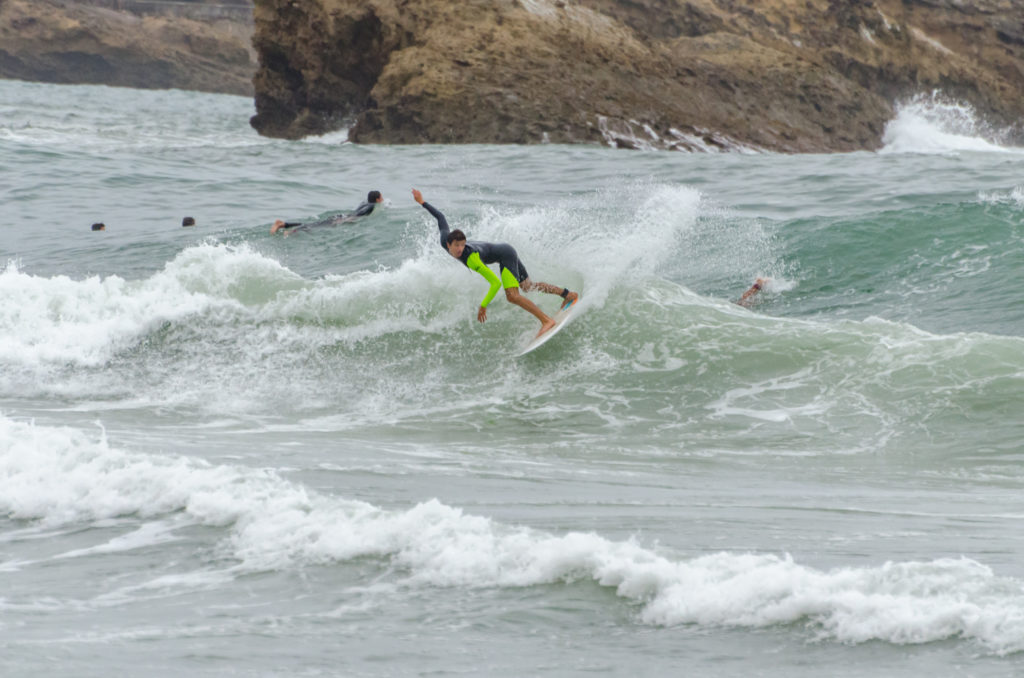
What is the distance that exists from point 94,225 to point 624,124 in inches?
551

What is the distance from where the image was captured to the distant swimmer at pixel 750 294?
44.0ft

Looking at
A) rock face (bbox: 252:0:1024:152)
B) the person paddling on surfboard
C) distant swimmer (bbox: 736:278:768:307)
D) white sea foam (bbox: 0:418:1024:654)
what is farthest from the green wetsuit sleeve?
rock face (bbox: 252:0:1024:152)

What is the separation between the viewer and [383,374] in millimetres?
11211

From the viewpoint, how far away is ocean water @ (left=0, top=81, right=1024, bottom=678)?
473 cm

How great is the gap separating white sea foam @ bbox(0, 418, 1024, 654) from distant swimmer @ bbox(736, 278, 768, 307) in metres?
7.66

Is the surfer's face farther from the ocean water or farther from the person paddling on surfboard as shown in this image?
the ocean water

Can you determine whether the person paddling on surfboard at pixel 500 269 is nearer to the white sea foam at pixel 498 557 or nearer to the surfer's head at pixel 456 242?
the surfer's head at pixel 456 242

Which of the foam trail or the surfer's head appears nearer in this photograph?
the surfer's head

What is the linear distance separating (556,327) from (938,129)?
86.8 feet

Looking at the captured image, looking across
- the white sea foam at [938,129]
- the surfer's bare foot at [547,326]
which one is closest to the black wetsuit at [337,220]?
the surfer's bare foot at [547,326]

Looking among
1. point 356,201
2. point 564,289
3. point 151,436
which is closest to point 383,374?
point 564,289

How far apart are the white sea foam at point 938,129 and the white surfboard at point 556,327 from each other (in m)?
23.1

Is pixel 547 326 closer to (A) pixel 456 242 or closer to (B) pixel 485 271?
(B) pixel 485 271

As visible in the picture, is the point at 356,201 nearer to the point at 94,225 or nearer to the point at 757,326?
the point at 94,225
